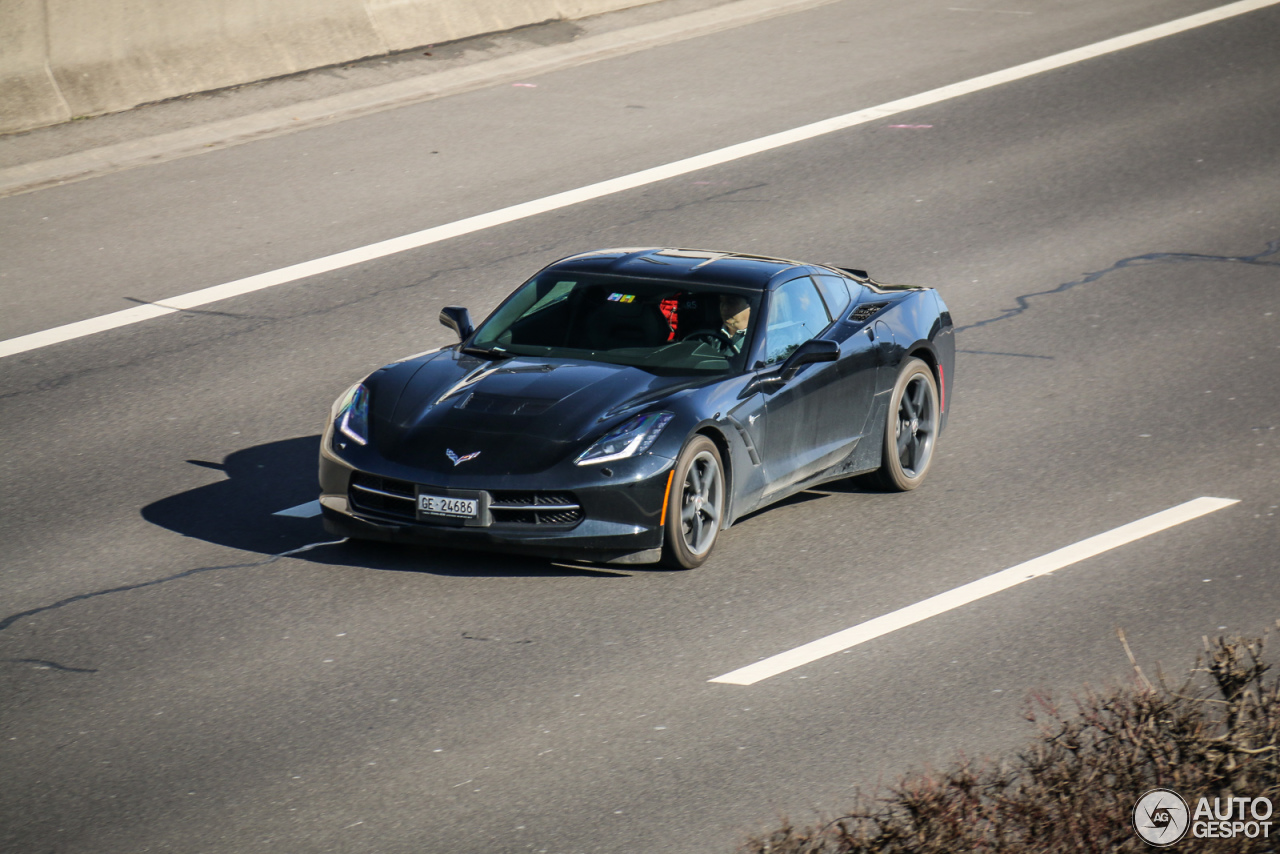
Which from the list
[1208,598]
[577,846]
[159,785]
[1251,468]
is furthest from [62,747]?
[1251,468]

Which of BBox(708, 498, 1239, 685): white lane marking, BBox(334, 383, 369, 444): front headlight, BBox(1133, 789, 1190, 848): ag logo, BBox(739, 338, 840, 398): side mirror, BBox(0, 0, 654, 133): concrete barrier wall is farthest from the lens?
BBox(0, 0, 654, 133): concrete barrier wall

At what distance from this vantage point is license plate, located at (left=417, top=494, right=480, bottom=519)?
812cm

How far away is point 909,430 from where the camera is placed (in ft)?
33.6

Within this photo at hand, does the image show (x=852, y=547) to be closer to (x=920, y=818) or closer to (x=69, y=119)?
(x=920, y=818)

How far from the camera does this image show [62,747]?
21.3 feet

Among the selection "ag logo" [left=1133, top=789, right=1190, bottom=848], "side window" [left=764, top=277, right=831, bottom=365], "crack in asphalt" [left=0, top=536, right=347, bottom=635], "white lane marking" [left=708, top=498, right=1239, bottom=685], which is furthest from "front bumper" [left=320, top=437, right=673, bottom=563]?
"ag logo" [left=1133, top=789, right=1190, bottom=848]

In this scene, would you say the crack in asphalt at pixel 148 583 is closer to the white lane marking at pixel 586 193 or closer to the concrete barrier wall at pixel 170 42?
the white lane marking at pixel 586 193

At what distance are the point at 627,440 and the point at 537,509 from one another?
559mm

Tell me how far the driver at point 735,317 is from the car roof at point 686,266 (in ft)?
0.37

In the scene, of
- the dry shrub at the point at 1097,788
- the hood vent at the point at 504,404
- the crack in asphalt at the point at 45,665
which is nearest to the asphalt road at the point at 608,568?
the crack in asphalt at the point at 45,665

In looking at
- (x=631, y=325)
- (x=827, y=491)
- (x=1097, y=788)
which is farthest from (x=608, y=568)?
(x=1097, y=788)

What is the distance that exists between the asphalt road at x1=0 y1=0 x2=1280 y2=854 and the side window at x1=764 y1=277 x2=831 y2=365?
978 mm

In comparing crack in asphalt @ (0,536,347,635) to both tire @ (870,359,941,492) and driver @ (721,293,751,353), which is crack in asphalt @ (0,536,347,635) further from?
tire @ (870,359,941,492)

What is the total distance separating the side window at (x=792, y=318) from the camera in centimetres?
934
